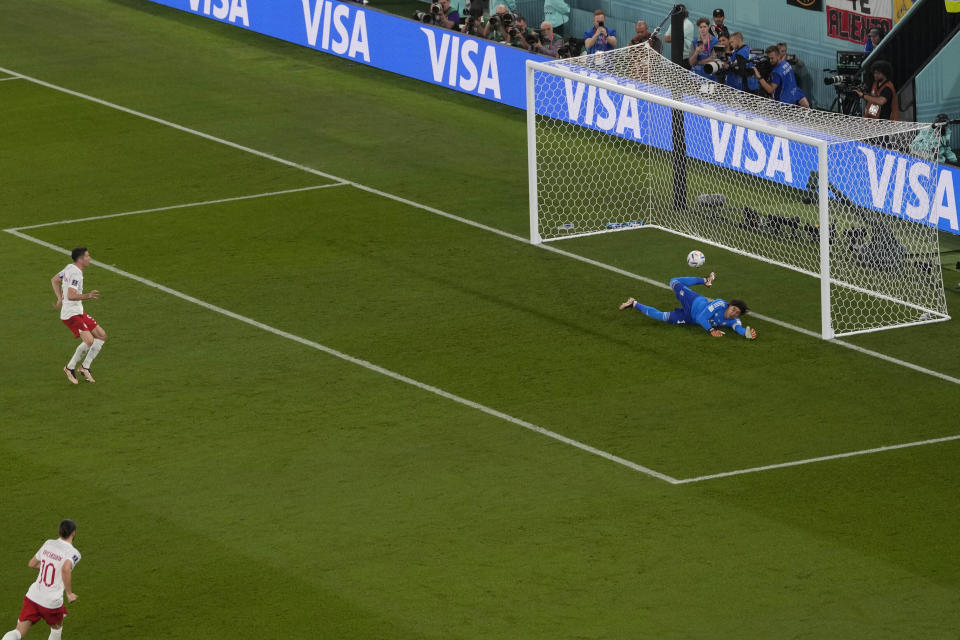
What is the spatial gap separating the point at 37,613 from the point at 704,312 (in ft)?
35.3

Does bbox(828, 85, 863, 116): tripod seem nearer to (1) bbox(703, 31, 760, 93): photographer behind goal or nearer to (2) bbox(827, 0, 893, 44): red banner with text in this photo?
(2) bbox(827, 0, 893, 44): red banner with text

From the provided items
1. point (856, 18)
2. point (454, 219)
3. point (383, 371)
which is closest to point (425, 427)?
point (383, 371)

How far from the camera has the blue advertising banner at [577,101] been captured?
2714 centimetres

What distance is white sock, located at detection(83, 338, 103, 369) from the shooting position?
22.7 m

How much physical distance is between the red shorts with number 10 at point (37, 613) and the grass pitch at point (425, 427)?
790mm

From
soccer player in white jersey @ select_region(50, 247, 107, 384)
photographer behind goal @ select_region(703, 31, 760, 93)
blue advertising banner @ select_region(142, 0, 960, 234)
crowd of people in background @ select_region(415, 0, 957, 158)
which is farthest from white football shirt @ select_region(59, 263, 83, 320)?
photographer behind goal @ select_region(703, 31, 760, 93)

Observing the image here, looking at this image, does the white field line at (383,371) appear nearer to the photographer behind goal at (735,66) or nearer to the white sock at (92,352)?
the white sock at (92,352)

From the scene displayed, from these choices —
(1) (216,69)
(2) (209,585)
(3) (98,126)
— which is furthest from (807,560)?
(1) (216,69)

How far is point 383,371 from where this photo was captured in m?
23.1

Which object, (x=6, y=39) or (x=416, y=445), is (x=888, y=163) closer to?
(x=416, y=445)

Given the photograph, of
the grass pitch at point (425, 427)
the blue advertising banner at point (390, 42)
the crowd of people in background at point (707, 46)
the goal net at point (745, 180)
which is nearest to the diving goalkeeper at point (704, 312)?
the grass pitch at point (425, 427)

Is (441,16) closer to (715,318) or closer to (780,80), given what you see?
(780,80)

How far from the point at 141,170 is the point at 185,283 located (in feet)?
20.2

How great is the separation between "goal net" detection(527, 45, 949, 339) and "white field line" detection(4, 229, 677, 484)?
488cm
